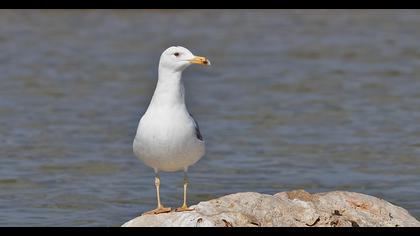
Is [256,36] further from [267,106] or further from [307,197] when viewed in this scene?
[307,197]

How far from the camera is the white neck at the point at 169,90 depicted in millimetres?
8703

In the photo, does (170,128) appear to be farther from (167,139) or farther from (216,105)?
(216,105)

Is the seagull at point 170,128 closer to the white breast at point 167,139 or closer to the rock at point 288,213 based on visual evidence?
the white breast at point 167,139

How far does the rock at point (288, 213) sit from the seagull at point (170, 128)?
187 millimetres

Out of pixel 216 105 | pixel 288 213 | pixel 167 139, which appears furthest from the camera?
pixel 216 105

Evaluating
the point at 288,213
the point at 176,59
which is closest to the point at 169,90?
the point at 176,59

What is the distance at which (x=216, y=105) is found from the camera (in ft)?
56.6

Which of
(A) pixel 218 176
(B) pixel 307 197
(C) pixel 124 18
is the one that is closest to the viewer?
(B) pixel 307 197

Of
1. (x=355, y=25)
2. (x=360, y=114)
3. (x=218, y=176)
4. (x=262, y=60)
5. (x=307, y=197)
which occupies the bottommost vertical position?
(x=307, y=197)

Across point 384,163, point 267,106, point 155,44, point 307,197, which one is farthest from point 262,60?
point 307,197

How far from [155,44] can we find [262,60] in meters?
2.21

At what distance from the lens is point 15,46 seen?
22.2 m

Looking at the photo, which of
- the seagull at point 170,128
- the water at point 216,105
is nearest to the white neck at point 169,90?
the seagull at point 170,128

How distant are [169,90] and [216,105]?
27.9ft
